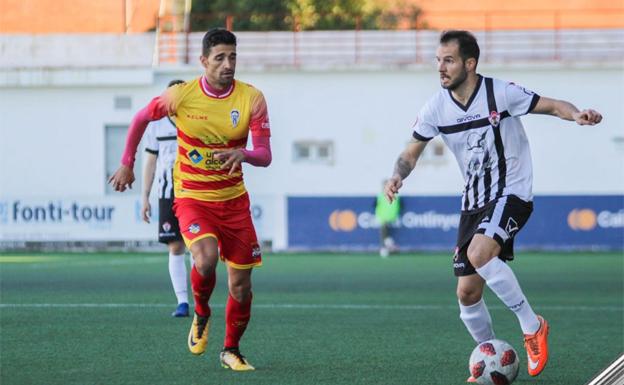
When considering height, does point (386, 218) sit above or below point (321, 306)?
below

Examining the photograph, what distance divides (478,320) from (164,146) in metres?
4.93

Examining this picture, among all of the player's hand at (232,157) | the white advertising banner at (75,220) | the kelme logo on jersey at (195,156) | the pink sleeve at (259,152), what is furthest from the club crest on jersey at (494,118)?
the white advertising banner at (75,220)

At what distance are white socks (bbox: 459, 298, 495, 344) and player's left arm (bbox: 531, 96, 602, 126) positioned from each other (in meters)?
1.22

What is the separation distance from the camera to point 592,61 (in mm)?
32281

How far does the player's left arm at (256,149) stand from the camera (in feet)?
26.2

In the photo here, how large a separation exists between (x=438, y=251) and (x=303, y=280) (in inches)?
385

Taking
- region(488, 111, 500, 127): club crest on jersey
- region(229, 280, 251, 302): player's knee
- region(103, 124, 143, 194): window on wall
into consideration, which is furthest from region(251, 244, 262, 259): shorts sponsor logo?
region(103, 124, 143, 194): window on wall

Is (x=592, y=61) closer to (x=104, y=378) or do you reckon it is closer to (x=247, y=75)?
(x=247, y=75)

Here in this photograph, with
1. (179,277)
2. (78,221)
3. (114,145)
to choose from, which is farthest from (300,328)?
(114,145)

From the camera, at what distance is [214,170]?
858cm

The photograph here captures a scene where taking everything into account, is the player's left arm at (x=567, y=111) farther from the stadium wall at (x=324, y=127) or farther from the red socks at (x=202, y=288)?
the stadium wall at (x=324, y=127)

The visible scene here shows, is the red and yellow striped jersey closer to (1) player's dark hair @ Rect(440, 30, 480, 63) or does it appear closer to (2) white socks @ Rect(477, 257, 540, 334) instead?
(1) player's dark hair @ Rect(440, 30, 480, 63)

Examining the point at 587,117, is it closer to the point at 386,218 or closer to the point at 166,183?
the point at 166,183

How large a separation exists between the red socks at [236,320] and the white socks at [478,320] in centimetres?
149
